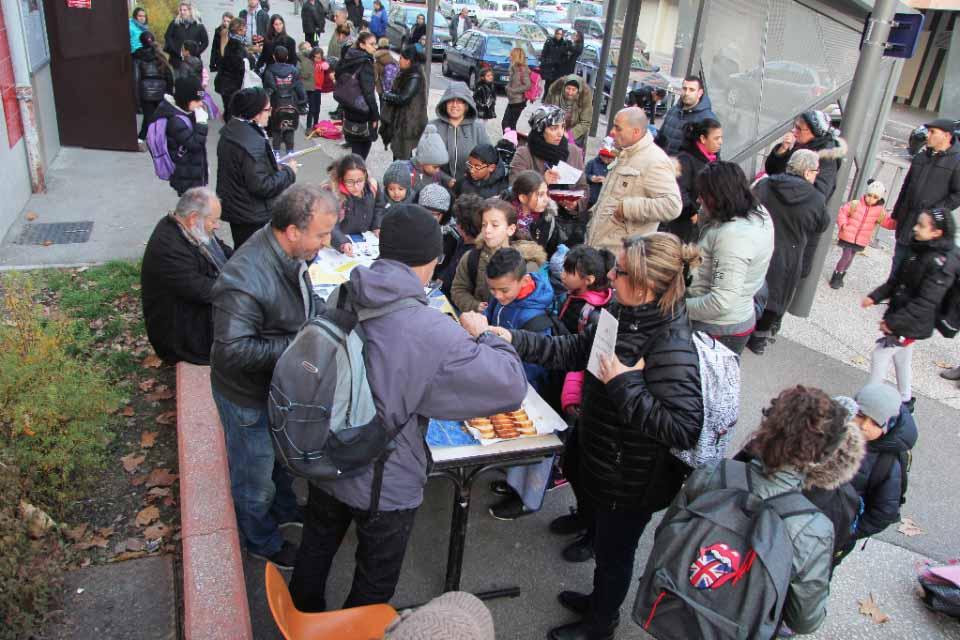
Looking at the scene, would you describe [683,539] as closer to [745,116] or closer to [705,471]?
[705,471]

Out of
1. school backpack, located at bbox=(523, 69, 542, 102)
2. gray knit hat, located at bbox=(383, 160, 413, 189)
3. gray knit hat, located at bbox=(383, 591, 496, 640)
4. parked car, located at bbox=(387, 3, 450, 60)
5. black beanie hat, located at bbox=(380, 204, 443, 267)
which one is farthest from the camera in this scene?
parked car, located at bbox=(387, 3, 450, 60)

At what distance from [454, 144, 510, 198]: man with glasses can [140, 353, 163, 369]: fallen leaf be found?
278cm

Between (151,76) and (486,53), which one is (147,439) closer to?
(151,76)

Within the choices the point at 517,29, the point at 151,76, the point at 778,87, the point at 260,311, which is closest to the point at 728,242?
the point at 260,311

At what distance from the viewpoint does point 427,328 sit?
246 centimetres

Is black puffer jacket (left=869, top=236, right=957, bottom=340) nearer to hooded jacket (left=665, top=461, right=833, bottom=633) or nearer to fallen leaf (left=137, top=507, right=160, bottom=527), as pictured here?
hooded jacket (left=665, top=461, right=833, bottom=633)

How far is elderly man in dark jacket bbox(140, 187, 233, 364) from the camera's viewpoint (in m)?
4.26

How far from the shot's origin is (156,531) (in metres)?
3.85

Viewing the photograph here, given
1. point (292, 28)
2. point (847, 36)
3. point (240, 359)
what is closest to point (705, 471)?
point (240, 359)

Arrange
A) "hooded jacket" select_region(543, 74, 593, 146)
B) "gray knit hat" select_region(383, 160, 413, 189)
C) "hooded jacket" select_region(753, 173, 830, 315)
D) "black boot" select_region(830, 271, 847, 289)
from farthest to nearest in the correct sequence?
"hooded jacket" select_region(543, 74, 593, 146), "black boot" select_region(830, 271, 847, 289), "gray knit hat" select_region(383, 160, 413, 189), "hooded jacket" select_region(753, 173, 830, 315)

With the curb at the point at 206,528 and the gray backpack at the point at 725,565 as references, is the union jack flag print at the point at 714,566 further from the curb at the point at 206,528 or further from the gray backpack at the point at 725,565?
the curb at the point at 206,528

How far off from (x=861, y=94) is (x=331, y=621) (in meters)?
6.49

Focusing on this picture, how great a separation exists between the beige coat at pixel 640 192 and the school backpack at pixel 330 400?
313 cm

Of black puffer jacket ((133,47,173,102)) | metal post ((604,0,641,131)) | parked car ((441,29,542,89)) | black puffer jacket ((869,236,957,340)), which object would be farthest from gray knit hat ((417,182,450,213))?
parked car ((441,29,542,89))
